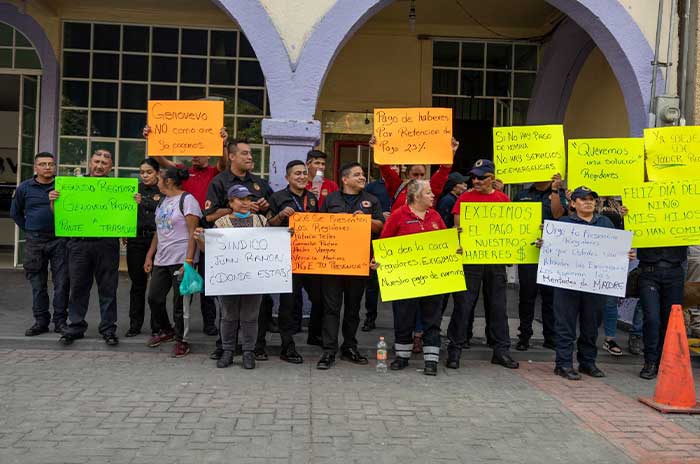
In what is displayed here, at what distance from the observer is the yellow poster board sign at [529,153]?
6820 millimetres

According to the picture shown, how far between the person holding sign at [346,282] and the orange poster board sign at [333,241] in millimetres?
126

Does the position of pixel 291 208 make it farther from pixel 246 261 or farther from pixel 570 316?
pixel 570 316

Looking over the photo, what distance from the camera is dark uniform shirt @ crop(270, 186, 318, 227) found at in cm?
661

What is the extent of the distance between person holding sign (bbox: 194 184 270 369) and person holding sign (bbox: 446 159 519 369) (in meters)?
1.98

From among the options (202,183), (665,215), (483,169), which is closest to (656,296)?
(665,215)

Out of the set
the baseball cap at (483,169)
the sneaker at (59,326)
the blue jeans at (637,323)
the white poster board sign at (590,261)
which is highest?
the baseball cap at (483,169)

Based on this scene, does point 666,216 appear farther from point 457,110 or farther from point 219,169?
point 457,110

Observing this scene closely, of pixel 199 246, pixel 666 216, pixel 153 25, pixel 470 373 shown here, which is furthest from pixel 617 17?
pixel 153 25

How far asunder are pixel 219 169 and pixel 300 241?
1.74m

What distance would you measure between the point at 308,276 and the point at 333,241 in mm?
604


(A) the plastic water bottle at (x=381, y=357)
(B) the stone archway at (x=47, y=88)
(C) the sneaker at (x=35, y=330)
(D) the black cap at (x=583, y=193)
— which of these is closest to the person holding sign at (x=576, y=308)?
(D) the black cap at (x=583, y=193)

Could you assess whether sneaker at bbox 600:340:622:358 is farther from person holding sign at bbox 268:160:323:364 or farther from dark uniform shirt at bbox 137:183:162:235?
dark uniform shirt at bbox 137:183:162:235

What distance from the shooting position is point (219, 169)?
7.64 meters

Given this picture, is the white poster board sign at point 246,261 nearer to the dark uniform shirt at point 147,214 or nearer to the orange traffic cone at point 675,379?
the dark uniform shirt at point 147,214
